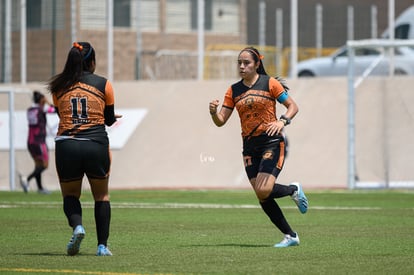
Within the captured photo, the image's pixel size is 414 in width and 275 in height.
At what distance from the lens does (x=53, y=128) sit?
29703mm

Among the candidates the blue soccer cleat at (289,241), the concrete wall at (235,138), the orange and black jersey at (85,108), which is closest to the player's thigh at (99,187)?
the orange and black jersey at (85,108)

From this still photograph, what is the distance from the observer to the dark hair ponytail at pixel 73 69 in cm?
1167

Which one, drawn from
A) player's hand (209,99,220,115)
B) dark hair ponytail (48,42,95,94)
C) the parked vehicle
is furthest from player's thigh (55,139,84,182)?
the parked vehicle

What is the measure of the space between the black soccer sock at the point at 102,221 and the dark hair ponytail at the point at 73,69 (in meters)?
1.19

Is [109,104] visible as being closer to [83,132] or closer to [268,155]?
[83,132]

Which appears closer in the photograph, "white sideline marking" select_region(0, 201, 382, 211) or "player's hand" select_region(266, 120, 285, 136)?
"player's hand" select_region(266, 120, 285, 136)

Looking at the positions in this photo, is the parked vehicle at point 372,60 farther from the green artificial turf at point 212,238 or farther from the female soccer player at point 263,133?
the female soccer player at point 263,133

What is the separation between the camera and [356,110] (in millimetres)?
27688

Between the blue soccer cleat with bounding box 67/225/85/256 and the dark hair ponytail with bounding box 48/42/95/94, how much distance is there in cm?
138

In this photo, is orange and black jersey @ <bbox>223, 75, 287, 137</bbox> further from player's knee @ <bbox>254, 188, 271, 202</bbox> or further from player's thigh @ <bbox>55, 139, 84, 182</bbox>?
player's thigh @ <bbox>55, 139, 84, 182</bbox>

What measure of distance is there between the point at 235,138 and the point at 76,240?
17.1 m

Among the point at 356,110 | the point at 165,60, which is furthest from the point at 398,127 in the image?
the point at 165,60

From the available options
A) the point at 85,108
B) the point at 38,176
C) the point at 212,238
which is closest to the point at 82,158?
the point at 85,108

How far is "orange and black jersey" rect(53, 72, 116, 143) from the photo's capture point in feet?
38.2
